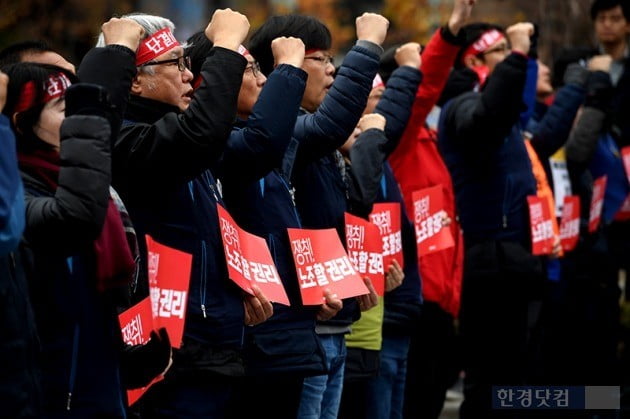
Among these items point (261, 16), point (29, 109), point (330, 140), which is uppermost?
point (261, 16)

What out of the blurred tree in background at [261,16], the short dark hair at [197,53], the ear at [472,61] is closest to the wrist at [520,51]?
the ear at [472,61]

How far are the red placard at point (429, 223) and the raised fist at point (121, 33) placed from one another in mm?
2988

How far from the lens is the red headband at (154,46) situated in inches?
195

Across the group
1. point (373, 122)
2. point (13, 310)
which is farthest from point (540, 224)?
point (13, 310)

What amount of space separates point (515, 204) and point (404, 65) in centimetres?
154

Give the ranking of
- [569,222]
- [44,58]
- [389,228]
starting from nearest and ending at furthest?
1. [44,58]
2. [389,228]
3. [569,222]

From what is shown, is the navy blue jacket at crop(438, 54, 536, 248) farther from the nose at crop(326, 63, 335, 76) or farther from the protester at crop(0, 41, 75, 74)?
the protester at crop(0, 41, 75, 74)

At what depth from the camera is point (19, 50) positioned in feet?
15.4

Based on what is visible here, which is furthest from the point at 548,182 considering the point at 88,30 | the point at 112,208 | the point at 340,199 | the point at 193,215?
the point at 88,30

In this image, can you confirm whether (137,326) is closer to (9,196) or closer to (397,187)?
(9,196)

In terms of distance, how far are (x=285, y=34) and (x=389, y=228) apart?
121 centimetres

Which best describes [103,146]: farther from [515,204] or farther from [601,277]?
[601,277]

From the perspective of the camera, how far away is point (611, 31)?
1110cm

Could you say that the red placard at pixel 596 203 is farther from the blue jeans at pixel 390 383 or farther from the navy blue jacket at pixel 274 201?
the navy blue jacket at pixel 274 201
